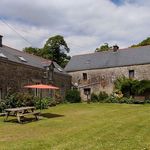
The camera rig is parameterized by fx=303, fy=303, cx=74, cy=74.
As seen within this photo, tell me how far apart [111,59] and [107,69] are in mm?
1655

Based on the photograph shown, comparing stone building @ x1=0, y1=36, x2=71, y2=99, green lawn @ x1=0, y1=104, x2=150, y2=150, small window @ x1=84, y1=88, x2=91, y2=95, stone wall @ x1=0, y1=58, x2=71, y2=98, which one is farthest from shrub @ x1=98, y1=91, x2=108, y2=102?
green lawn @ x1=0, y1=104, x2=150, y2=150

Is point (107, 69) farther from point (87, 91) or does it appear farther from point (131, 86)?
point (131, 86)

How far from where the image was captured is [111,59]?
36.8 meters

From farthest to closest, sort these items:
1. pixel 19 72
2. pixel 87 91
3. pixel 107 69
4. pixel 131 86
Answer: pixel 87 91
pixel 107 69
pixel 131 86
pixel 19 72

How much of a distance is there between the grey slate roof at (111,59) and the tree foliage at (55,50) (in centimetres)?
1087

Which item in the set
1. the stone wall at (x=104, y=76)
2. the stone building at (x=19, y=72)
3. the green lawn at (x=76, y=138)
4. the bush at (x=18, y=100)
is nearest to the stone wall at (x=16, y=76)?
the stone building at (x=19, y=72)

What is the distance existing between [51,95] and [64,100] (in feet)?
9.39

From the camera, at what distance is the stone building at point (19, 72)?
2402cm

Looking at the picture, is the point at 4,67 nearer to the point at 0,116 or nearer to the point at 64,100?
the point at 0,116

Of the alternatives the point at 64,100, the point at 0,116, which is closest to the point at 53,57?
the point at 64,100

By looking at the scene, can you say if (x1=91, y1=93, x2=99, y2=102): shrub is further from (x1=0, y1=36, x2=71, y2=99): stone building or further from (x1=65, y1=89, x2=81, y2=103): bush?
(x1=0, y1=36, x2=71, y2=99): stone building

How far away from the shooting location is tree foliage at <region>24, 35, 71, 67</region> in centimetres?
5066

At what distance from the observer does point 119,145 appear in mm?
9305

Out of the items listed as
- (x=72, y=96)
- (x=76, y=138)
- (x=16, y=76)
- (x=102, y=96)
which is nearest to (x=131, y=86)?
(x=102, y=96)
